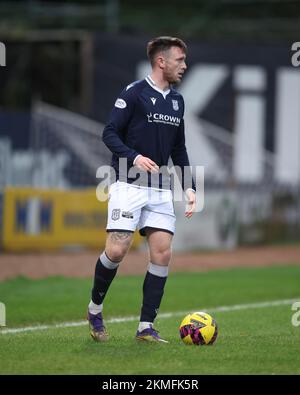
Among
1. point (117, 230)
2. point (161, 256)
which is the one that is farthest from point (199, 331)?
point (117, 230)

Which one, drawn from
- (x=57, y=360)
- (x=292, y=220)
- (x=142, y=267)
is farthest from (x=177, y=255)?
(x=57, y=360)

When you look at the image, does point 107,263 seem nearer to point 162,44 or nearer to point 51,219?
point 162,44

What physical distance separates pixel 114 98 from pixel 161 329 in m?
14.8

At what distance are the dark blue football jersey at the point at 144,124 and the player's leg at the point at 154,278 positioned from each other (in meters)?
0.44

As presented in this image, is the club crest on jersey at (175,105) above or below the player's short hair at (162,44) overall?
below

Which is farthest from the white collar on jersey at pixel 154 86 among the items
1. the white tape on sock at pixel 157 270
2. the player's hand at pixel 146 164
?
the white tape on sock at pixel 157 270

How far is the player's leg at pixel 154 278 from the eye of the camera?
7.93 meters

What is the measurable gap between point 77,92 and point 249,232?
20.8 feet

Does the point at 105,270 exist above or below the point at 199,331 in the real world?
above

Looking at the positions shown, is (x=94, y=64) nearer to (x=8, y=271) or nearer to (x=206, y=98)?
(x=206, y=98)

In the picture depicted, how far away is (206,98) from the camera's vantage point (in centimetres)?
2455

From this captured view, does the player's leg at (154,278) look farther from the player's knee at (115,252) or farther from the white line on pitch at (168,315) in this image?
the white line on pitch at (168,315)

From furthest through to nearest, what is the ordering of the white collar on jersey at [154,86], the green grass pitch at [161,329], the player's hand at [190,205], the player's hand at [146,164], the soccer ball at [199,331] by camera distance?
the player's hand at [190,205]
the white collar on jersey at [154,86]
the soccer ball at [199,331]
the player's hand at [146,164]
the green grass pitch at [161,329]

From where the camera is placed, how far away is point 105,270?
7.91m
